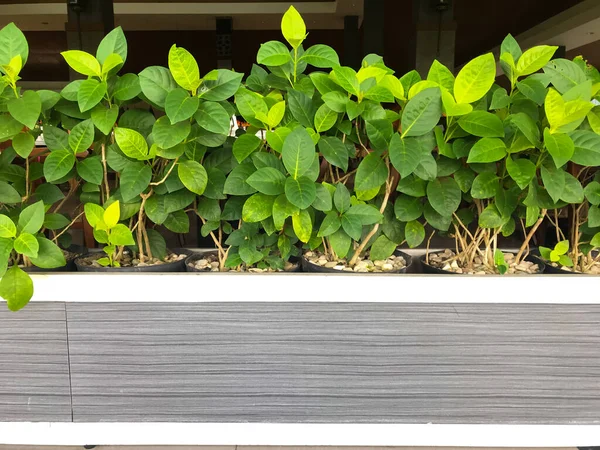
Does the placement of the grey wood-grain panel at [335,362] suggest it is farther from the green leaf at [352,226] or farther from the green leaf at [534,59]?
the green leaf at [534,59]

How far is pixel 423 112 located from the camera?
2.57 feet

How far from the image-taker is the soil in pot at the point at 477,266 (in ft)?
3.04

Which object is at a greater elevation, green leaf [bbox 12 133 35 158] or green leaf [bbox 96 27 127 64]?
green leaf [bbox 96 27 127 64]

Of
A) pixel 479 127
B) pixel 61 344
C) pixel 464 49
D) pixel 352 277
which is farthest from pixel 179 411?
pixel 464 49

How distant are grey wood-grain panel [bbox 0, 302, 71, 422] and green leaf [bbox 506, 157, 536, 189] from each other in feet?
2.74

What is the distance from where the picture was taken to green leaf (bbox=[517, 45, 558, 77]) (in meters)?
0.82

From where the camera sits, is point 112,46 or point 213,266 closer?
point 112,46

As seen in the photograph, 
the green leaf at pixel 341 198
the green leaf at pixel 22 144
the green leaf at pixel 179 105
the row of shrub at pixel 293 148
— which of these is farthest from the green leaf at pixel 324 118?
the green leaf at pixel 22 144

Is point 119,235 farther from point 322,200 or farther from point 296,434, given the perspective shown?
point 296,434

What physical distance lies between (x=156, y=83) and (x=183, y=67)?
6 centimetres

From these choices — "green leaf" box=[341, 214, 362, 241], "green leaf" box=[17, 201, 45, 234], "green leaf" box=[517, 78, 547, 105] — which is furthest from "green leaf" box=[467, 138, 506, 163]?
"green leaf" box=[17, 201, 45, 234]

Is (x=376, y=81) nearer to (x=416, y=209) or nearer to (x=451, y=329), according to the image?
(x=416, y=209)

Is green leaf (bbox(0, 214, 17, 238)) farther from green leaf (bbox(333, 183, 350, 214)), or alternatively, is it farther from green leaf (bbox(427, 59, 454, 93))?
green leaf (bbox(427, 59, 454, 93))

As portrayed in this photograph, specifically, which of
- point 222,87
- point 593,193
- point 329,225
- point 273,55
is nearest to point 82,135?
point 222,87
